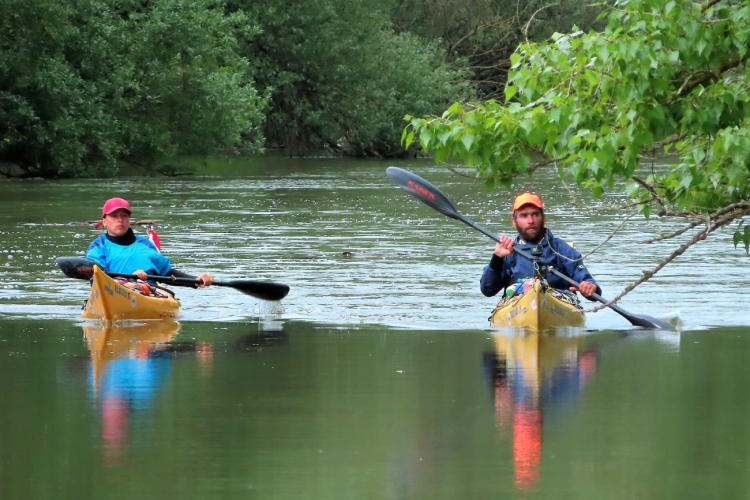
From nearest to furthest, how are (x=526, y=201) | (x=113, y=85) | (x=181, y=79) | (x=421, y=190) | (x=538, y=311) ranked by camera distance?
(x=538, y=311) → (x=526, y=201) → (x=421, y=190) → (x=113, y=85) → (x=181, y=79)

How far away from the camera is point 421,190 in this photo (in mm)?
14742

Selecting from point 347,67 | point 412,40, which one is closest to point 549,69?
point 347,67

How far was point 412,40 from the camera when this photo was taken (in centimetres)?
6669

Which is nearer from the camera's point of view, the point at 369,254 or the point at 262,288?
the point at 262,288

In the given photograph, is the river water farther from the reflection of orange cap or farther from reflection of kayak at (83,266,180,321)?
the reflection of orange cap

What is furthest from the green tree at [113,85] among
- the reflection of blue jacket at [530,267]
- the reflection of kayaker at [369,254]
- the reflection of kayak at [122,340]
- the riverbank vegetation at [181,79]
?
the reflection of blue jacket at [530,267]

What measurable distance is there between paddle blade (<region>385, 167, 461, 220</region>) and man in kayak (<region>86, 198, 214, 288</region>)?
2.02m

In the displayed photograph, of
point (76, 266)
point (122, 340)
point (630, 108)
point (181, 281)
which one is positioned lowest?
point (122, 340)

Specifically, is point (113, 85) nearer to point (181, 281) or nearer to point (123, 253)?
point (123, 253)

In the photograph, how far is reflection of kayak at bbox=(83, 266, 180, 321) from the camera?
13.6 meters

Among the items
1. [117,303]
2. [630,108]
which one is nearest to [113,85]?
[117,303]

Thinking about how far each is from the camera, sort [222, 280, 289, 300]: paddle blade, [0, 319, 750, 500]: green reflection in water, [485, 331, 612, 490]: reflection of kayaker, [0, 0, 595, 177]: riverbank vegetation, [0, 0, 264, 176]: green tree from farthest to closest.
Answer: [0, 0, 595, 177]: riverbank vegetation < [0, 0, 264, 176]: green tree < [222, 280, 289, 300]: paddle blade < [485, 331, 612, 490]: reflection of kayaker < [0, 319, 750, 500]: green reflection in water

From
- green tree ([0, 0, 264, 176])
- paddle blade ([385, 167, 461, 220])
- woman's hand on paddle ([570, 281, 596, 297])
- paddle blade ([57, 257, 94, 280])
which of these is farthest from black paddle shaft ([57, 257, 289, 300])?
green tree ([0, 0, 264, 176])

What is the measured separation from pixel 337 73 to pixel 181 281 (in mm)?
48555
